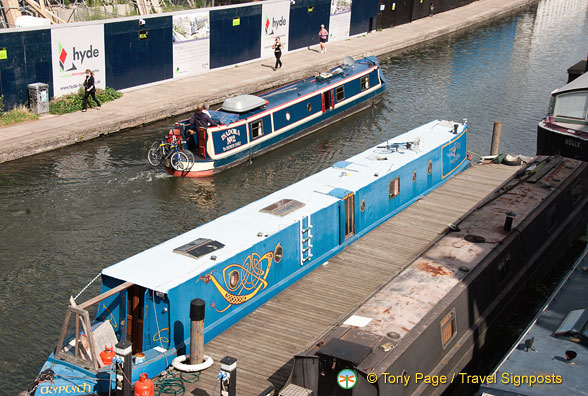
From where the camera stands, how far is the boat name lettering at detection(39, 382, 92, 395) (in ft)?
45.3

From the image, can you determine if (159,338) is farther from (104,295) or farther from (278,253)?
(278,253)

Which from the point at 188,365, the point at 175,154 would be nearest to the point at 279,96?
the point at 175,154

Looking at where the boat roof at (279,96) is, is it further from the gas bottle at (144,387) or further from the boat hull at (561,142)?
the gas bottle at (144,387)

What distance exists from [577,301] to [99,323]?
33.6 feet

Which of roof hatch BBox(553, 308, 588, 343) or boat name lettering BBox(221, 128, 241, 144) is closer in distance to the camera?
roof hatch BBox(553, 308, 588, 343)

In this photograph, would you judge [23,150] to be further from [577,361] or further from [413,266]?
[577,361]

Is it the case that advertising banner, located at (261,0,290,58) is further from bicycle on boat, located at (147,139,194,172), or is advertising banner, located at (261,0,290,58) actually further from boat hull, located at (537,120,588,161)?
boat hull, located at (537,120,588,161)

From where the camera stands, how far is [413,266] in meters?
17.3

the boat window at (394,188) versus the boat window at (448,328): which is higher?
the boat window at (394,188)

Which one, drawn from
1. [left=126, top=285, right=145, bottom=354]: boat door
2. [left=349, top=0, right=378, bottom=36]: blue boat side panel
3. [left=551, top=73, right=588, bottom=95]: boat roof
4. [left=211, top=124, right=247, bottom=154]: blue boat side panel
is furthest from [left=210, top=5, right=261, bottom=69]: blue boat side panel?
[left=126, top=285, right=145, bottom=354]: boat door

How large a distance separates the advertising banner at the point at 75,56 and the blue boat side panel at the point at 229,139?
385 inches

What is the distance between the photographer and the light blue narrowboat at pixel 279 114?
29.2 m

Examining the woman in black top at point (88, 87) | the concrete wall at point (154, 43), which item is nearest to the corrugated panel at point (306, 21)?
the concrete wall at point (154, 43)

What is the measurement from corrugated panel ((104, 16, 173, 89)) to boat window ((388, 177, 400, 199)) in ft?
62.4
